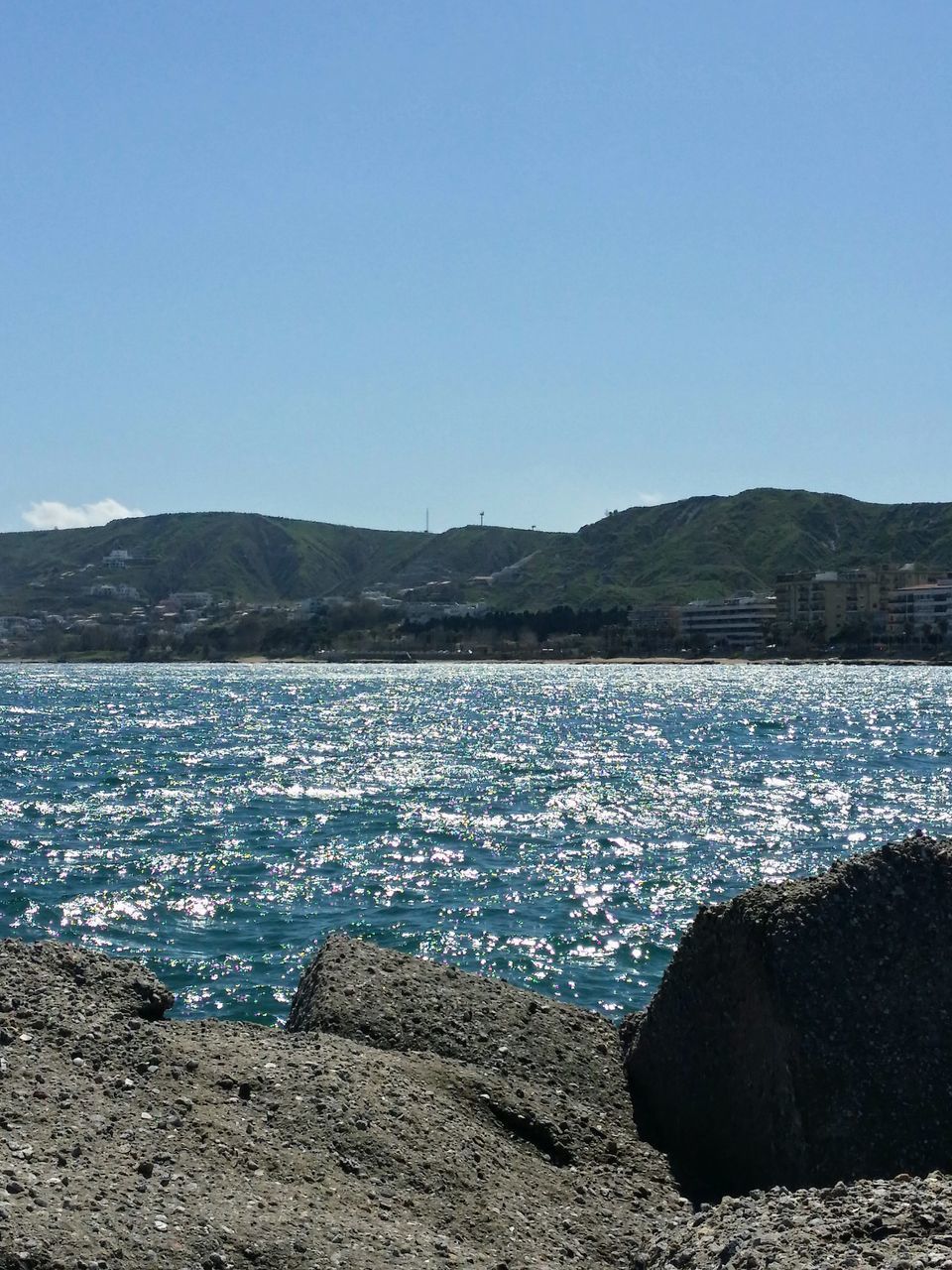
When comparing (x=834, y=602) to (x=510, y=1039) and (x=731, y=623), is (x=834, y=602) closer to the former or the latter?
(x=731, y=623)

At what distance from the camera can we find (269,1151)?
241 inches

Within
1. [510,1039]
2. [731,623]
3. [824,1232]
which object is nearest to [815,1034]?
[510,1039]

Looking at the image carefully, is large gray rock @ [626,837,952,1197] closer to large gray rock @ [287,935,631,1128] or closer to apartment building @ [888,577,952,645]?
large gray rock @ [287,935,631,1128]

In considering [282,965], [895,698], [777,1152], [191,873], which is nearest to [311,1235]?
[777,1152]

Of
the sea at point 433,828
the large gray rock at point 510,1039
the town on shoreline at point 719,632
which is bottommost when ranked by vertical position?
the sea at point 433,828

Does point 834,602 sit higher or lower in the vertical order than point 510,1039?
higher

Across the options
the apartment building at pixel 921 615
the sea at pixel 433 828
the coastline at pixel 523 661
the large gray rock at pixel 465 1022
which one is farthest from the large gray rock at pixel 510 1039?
the apartment building at pixel 921 615

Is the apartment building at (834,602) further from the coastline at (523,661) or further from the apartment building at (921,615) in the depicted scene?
the coastline at (523,661)

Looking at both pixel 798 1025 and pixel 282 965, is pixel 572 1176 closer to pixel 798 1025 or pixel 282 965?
pixel 798 1025

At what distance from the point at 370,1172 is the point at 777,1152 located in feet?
7.16

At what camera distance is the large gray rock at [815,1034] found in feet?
22.3

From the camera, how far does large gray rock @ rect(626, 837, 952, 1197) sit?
6797mm

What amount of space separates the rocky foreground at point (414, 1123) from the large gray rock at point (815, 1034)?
0.02 m

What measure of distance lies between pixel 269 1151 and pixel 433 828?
885 inches
